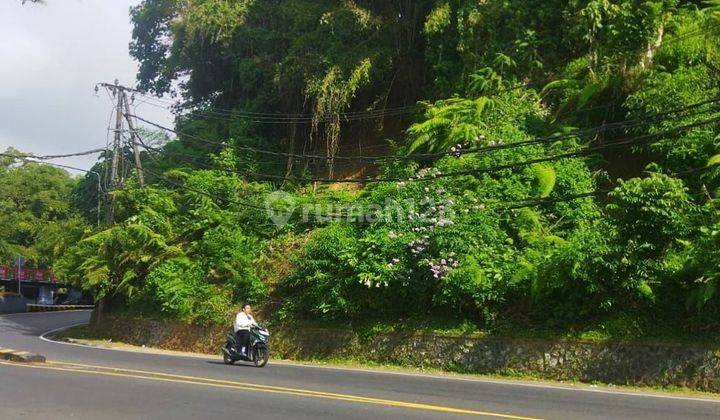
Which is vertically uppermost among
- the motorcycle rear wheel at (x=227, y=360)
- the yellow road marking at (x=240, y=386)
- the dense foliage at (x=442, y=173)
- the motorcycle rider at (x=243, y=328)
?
the dense foliage at (x=442, y=173)

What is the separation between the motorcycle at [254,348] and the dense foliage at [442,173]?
11.0 ft

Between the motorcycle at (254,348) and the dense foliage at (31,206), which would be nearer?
the motorcycle at (254,348)

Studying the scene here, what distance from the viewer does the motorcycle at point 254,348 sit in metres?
16.1

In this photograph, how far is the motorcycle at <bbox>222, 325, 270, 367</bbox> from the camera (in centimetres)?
1612

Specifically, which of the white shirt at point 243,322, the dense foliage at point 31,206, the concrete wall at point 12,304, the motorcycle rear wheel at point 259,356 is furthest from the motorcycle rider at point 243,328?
the dense foliage at point 31,206

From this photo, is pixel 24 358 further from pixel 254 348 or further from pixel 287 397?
pixel 287 397

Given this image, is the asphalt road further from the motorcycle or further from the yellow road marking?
the motorcycle

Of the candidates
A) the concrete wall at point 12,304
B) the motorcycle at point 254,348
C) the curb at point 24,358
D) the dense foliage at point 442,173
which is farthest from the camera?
the concrete wall at point 12,304

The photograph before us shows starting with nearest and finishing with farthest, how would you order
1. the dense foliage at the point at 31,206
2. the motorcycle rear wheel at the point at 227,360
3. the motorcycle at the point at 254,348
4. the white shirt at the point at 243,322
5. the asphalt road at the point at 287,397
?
the asphalt road at the point at 287,397 < the motorcycle at the point at 254,348 < the white shirt at the point at 243,322 < the motorcycle rear wheel at the point at 227,360 < the dense foliage at the point at 31,206

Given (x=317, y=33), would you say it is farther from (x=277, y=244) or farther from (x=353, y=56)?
(x=277, y=244)

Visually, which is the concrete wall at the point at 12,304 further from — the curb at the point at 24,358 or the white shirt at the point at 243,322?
the white shirt at the point at 243,322

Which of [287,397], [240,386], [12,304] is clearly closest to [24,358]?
[240,386]

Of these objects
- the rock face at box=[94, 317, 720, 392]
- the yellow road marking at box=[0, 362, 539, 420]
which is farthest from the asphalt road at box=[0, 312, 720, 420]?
the rock face at box=[94, 317, 720, 392]

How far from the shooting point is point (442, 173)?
A: 21.2 meters
